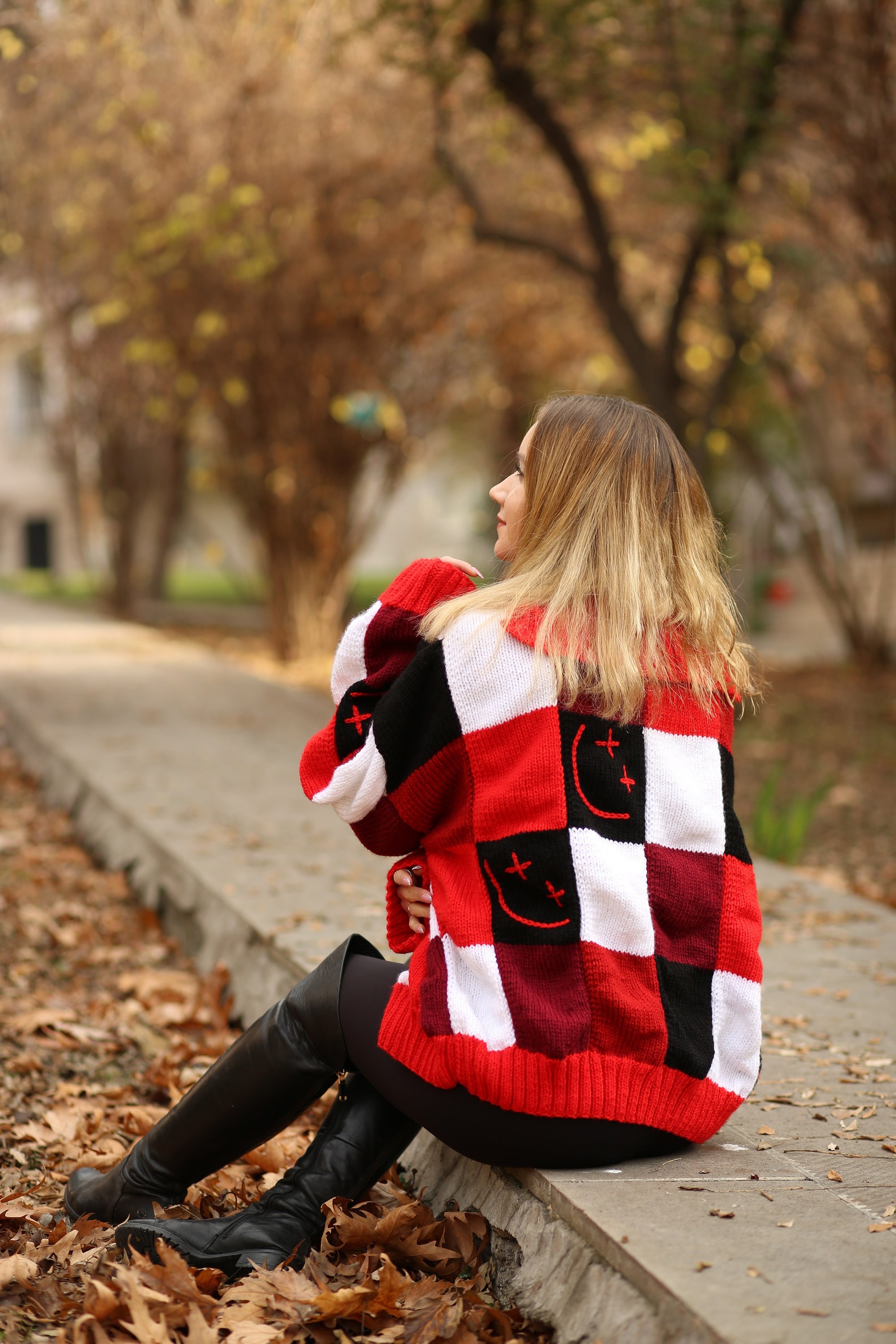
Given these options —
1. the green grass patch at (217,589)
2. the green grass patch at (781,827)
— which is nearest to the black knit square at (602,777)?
the green grass patch at (781,827)

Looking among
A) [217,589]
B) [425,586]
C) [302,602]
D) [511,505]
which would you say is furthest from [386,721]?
[217,589]

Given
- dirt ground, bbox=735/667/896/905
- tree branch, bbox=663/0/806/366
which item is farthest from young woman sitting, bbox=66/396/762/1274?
tree branch, bbox=663/0/806/366

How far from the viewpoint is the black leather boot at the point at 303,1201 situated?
2244 millimetres

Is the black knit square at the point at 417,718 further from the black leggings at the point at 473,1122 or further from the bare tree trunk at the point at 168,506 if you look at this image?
the bare tree trunk at the point at 168,506

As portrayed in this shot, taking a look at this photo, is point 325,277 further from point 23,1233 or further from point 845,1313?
point 845,1313

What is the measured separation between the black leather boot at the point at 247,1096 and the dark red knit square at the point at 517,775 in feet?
1.44

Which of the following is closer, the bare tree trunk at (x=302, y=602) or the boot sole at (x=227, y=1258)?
the boot sole at (x=227, y=1258)

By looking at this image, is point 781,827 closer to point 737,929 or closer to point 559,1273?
point 737,929

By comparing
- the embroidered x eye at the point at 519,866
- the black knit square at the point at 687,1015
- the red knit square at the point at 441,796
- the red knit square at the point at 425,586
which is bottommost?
the black knit square at the point at 687,1015

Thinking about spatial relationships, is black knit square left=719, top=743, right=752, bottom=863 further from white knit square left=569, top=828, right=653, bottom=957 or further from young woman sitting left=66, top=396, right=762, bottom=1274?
white knit square left=569, top=828, right=653, bottom=957

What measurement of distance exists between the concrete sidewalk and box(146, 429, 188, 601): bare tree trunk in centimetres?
1043

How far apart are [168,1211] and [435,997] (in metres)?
0.76

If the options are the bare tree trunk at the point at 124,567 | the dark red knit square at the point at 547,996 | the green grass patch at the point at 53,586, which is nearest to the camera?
the dark red knit square at the point at 547,996

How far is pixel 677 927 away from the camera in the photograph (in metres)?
2.19
